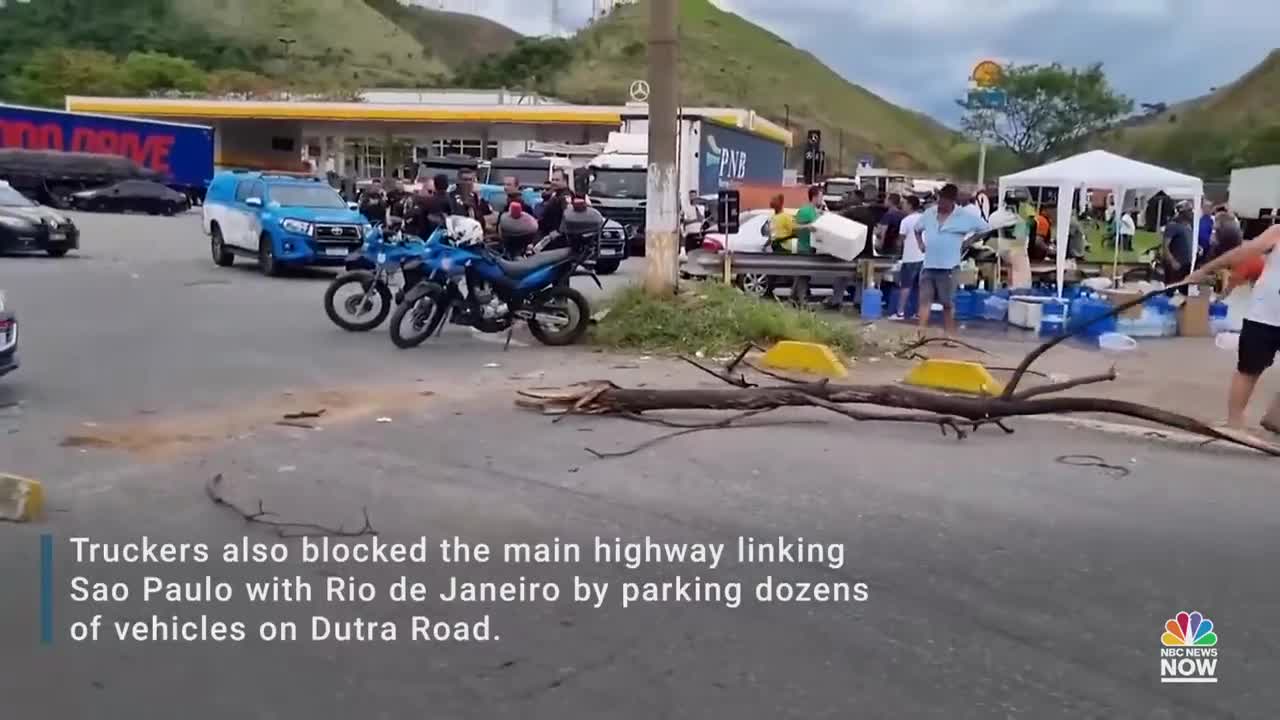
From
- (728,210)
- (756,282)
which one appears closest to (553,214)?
(728,210)

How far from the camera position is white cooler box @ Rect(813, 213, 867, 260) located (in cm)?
1777

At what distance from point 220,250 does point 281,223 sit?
2.61 meters

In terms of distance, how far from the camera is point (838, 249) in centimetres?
1783

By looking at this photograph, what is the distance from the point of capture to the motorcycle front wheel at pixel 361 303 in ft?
45.9

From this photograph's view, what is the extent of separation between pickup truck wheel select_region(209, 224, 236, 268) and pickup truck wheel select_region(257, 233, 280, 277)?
151cm

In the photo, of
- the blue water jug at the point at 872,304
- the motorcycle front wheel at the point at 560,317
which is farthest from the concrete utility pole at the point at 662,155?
the blue water jug at the point at 872,304

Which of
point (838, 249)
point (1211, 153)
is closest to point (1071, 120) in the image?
point (1211, 153)

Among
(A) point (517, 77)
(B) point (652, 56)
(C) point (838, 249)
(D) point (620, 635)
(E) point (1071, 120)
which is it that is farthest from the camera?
(A) point (517, 77)

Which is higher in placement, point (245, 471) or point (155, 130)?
point (155, 130)

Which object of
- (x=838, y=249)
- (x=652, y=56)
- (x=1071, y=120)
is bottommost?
(x=838, y=249)

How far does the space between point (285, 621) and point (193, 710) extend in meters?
0.83

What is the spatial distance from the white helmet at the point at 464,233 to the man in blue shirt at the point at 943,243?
4.95m

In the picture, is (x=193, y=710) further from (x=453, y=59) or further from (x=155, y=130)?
(x=453, y=59)

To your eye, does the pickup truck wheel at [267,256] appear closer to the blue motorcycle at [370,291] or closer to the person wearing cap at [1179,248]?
the blue motorcycle at [370,291]
